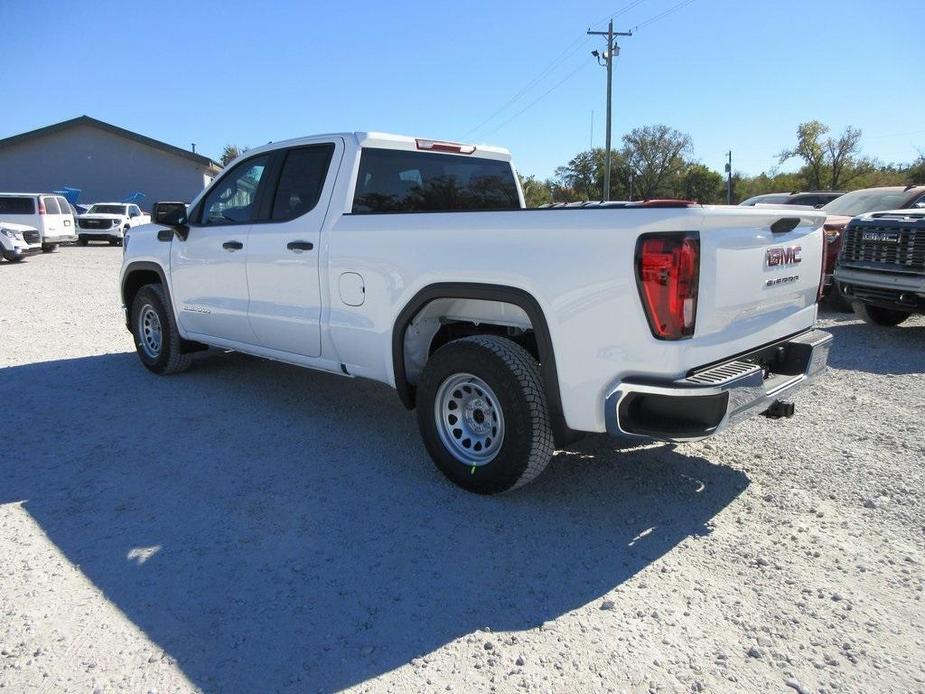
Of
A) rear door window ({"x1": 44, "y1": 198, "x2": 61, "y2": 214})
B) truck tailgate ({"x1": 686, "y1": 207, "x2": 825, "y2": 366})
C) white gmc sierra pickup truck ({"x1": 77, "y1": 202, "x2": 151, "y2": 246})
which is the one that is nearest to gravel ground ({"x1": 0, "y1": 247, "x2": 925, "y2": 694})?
truck tailgate ({"x1": 686, "y1": 207, "x2": 825, "y2": 366})

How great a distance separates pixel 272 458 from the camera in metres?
4.36

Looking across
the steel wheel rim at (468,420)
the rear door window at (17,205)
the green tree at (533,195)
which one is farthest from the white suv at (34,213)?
the steel wheel rim at (468,420)

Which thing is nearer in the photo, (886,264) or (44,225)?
(886,264)

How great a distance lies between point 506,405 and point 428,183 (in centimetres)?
215

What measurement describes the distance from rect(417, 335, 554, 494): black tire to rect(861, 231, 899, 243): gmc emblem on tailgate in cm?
617

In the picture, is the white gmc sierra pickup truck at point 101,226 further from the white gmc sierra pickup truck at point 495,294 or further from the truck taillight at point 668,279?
the truck taillight at point 668,279

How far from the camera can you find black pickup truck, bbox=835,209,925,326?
7.52 metres

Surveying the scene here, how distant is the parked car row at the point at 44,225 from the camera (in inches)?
743

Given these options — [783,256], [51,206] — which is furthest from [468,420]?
[51,206]

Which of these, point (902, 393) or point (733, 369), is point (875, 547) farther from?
point (902, 393)

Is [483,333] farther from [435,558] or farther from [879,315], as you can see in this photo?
[879,315]

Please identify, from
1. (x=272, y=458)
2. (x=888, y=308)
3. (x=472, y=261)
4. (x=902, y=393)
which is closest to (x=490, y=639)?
(x=472, y=261)

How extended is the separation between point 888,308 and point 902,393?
282 centimetres

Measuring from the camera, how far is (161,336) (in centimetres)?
631
